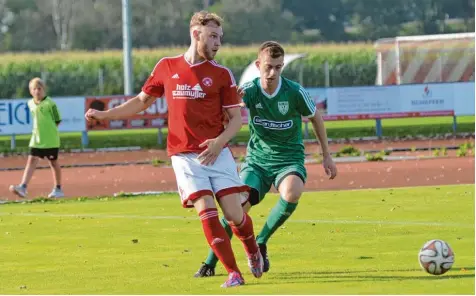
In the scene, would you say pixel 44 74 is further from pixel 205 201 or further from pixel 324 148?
pixel 205 201

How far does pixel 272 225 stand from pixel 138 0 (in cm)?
8602

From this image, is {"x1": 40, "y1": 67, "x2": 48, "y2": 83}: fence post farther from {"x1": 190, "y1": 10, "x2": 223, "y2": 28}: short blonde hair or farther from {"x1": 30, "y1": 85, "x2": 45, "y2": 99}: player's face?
{"x1": 190, "y1": 10, "x2": 223, "y2": 28}: short blonde hair

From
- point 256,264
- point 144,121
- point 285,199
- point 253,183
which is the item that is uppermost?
point 253,183

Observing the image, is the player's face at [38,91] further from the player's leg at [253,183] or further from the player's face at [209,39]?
the player's face at [209,39]

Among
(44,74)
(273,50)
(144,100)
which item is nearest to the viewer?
(144,100)

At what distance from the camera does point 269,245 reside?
43.2ft

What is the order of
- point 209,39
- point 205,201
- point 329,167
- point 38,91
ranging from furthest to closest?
point 38,91 → point 329,167 → point 205,201 → point 209,39

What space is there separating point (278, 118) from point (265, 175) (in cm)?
53

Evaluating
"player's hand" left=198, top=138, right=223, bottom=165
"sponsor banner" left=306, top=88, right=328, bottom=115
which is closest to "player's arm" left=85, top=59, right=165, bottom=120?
"player's hand" left=198, top=138, right=223, bottom=165

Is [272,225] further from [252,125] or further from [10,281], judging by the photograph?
[10,281]

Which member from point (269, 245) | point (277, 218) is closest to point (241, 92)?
point (277, 218)

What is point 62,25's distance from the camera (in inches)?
3762

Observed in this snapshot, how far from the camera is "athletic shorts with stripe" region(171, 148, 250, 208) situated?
10.2m

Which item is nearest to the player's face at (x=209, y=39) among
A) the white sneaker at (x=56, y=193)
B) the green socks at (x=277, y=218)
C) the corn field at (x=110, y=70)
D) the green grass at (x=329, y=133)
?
the green socks at (x=277, y=218)
